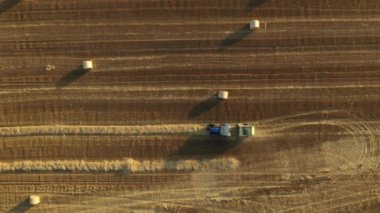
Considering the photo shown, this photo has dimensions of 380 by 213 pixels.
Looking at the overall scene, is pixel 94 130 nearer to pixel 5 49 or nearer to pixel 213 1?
pixel 5 49

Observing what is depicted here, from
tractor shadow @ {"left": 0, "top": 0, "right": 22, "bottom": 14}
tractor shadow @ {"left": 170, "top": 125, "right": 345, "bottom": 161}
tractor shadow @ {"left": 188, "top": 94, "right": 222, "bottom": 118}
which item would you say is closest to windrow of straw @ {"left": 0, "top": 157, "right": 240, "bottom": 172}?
tractor shadow @ {"left": 170, "top": 125, "right": 345, "bottom": 161}

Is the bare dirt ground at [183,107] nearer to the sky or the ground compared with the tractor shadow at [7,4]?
nearer to the ground

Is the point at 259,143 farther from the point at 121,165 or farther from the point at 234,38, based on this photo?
the point at 121,165

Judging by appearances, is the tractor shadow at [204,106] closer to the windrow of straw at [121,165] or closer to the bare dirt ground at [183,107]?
the bare dirt ground at [183,107]

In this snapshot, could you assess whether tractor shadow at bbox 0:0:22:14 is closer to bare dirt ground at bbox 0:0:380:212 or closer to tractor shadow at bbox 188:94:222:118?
bare dirt ground at bbox 0:0:380:212

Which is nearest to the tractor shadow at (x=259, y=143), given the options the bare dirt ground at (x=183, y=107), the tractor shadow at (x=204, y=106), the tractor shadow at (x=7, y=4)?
the bare dirt ground at (x=183, y=107)

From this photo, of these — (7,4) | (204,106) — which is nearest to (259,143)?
(204,106)

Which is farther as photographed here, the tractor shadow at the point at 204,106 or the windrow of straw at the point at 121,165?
the tractor shadow at the point at 204,106
